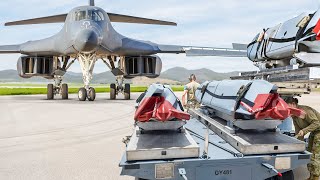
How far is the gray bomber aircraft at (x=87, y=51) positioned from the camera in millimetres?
17953

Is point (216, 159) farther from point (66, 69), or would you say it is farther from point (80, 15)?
point (66, 69)

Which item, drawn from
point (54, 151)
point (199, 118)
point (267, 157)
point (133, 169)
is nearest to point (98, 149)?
point (54, 151)

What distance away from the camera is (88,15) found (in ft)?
59.5

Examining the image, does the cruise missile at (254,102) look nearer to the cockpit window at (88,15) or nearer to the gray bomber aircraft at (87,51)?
the gray bomber aircraft at (87,51)

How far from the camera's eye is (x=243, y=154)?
3.43 m

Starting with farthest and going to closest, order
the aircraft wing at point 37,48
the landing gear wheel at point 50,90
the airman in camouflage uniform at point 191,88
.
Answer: the landing gear wheel at point 50,90
the aircraft wing at point 37,48
the airman in camouflage uniform at point 191,88

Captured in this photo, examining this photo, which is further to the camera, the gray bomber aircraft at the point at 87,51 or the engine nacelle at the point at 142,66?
the engine nacelle at the point at 142,66

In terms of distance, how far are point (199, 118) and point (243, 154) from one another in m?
2.48

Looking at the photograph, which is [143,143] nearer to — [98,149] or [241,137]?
[241,137]

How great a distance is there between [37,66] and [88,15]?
651 cm

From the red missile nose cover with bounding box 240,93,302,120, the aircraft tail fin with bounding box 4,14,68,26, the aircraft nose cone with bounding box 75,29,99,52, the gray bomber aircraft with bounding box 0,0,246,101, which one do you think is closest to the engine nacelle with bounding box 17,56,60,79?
the gray bomber aircraft with bounding box 0,0,246,101

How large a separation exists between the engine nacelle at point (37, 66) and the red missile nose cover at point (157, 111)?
20.1 meters

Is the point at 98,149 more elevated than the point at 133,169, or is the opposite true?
the point at 133,169

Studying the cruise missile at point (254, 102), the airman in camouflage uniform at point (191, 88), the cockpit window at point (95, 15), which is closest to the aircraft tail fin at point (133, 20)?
the cockpit window at point (95, 15)
